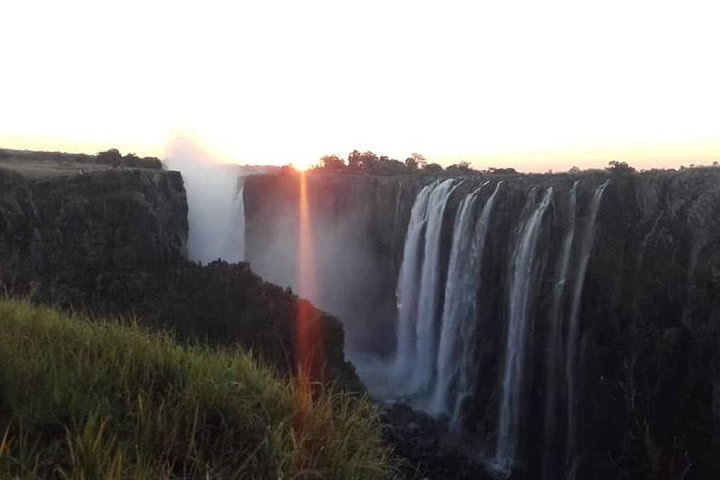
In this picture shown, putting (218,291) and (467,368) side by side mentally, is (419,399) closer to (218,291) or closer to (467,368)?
(467,368)

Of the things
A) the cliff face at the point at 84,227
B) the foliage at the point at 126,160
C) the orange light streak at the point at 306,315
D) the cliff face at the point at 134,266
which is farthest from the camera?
the foliage at the point at 126,160

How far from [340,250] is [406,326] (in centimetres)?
739

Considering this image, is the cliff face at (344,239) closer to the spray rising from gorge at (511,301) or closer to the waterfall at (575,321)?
the spray rising from gorge at (511,301)

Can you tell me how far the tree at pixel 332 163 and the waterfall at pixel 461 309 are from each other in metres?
19.2

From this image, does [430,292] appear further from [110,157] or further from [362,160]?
[110,157]

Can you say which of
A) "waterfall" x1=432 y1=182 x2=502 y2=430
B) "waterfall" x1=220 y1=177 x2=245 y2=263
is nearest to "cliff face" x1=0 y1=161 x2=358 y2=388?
"waterfall" x1=432 y1=182 x2=502 y2=430

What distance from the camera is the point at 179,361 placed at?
5816 mm

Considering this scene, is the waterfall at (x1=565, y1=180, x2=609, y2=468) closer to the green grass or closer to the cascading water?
the cascading water

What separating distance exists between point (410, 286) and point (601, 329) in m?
9.82

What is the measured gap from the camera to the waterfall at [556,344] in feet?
68.5

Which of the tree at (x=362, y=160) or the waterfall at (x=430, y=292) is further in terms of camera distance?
the tree at (x=362, y=160)

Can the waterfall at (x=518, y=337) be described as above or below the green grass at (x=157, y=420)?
below

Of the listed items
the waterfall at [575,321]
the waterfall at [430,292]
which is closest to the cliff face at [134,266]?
the waterfall at [430,292]

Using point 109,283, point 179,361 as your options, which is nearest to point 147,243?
point 109,283
